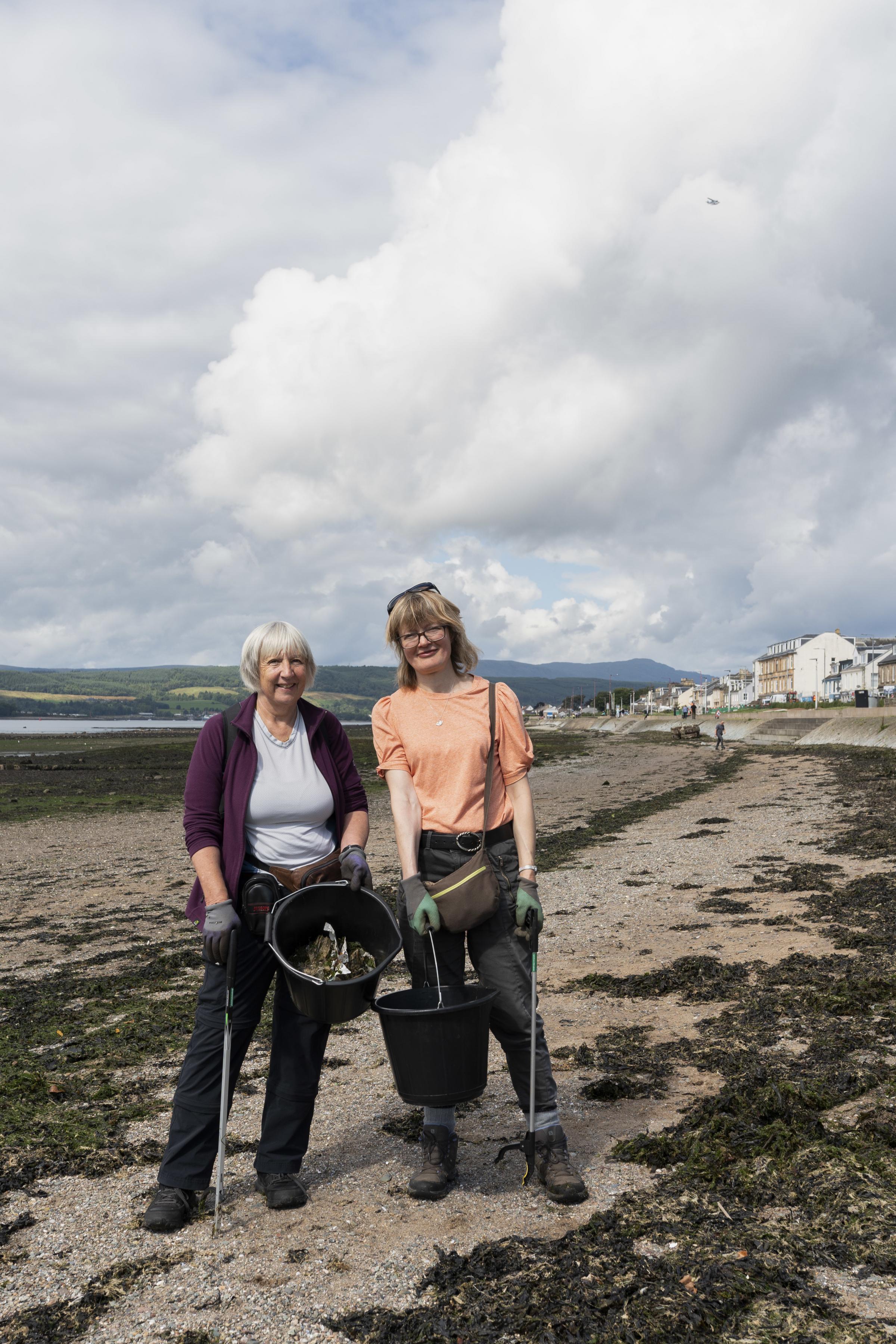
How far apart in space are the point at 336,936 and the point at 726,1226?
200cm

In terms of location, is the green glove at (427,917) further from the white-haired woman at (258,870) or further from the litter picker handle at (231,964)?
the litter picker handle at (231,964)

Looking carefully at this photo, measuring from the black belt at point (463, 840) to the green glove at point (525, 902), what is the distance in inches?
8.7

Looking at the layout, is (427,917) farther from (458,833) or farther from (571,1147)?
(571,1147)

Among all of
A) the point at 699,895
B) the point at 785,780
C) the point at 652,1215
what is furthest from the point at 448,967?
the point at 785,780

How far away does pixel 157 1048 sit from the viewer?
664 centimetres

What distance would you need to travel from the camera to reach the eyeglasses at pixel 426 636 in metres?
3.93

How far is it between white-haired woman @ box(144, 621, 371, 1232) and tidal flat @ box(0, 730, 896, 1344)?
Result: 267mm

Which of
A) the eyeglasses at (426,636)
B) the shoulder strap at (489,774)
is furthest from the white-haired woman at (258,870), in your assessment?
the shoulder strap at (489,774)

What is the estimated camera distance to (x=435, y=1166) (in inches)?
155

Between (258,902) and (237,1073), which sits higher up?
(258,902)

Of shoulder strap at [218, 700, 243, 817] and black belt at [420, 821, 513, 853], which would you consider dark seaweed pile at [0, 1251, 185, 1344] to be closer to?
shoulder strap at [218, 700, 243, 817]

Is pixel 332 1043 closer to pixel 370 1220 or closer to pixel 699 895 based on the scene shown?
pixel 370 1220

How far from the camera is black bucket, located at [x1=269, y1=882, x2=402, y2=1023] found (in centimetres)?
369

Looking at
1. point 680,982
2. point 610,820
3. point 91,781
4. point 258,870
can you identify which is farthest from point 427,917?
point 91,781
